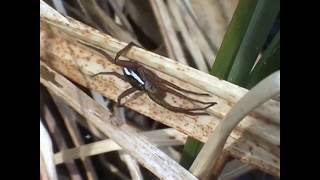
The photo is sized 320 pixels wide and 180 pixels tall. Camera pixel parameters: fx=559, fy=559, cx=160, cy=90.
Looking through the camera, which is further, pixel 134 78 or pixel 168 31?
pixel 168 31

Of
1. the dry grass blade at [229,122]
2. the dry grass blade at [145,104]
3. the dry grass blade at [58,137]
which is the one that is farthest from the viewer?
the dry grass blade at [58,137]

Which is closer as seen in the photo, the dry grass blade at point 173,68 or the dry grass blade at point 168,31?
the dry grass blade at point 173,68

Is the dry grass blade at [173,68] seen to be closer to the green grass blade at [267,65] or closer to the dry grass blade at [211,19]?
the green grass blade at [267,65]

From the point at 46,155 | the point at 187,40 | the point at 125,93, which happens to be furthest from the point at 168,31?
the point at 46,155

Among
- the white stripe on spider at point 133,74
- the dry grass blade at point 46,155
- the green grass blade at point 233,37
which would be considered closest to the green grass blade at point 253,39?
the green grass blade at point 233,37

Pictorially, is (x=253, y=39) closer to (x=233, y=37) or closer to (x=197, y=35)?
(x=233, y=37)

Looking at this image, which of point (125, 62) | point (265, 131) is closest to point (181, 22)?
point (125, 62)
